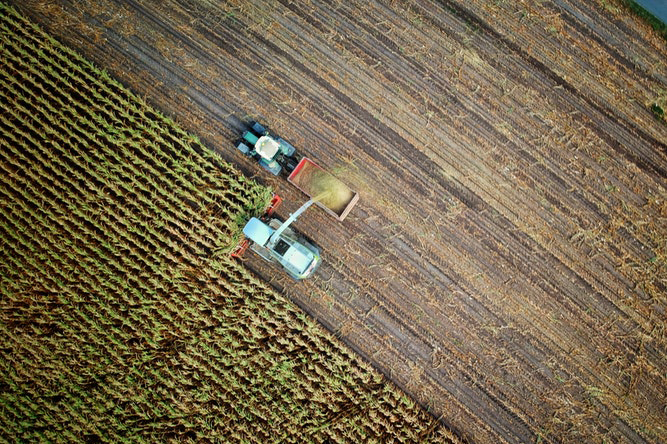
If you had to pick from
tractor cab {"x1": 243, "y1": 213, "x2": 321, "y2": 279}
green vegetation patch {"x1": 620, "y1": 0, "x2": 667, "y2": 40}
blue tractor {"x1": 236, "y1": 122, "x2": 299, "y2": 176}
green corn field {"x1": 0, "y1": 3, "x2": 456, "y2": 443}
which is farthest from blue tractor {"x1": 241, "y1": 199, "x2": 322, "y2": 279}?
green vegetation patch {"x1": 620, "y1": 0, "x2": 667, "y2": 40}

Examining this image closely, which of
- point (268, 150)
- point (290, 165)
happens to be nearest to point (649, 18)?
point (290, 165)

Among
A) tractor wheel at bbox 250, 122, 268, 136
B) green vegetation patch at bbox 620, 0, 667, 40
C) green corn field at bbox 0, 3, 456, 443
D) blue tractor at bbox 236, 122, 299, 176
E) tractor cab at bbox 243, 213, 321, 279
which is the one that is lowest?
green corn field at bbox 0, 3, 456, 443

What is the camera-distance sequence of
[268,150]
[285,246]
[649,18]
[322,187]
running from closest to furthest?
1. [285,246]
2. [268,150]
3. [322,187]
4. [649,18]

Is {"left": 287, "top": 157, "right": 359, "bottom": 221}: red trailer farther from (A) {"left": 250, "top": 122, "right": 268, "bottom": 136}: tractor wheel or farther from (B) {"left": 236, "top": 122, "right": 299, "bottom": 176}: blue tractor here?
(A) {"left": 250, "top": 122, "right": 268, "bottom": 136}: tractor wheel

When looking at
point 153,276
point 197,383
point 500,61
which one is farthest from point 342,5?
point 197,383

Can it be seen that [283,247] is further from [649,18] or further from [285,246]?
[649,18]

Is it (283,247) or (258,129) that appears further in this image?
(258,129)

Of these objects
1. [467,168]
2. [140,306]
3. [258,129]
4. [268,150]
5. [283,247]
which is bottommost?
[140,306]

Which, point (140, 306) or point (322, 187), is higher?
point (322, 187)
